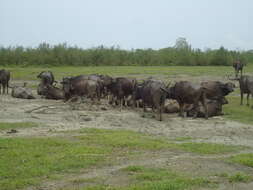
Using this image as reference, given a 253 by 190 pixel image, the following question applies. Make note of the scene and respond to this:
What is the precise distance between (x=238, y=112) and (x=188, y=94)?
3.18m

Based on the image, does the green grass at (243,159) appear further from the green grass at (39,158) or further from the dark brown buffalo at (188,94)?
the dark brown buffalo at (188,94)

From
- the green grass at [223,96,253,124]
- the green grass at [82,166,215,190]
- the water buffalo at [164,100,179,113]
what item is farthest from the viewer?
the water buffalo at [164,100,179,113]

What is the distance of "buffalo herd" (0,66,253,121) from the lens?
1756 centimetres

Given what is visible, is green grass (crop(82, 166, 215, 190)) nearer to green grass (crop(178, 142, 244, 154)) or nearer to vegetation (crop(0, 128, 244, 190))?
vegetation (crop(0, 128, 244, 190))

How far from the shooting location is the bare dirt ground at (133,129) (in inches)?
332

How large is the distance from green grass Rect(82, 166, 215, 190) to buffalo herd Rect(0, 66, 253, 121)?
8147 mm

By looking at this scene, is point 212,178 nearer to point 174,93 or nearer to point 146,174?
point 146,174

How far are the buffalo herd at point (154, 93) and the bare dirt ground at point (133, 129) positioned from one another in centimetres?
62

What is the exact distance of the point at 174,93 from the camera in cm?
1812

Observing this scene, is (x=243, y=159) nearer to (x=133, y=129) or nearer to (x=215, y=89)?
(x=133, y=129)

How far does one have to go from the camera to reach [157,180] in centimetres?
773

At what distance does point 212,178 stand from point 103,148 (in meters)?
3.25

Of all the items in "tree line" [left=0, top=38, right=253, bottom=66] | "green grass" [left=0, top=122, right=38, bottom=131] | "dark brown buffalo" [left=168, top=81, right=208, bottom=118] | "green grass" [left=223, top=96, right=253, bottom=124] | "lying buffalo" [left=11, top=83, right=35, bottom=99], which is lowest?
"green grass" [left=223, top=96, right=253, bottom=124]

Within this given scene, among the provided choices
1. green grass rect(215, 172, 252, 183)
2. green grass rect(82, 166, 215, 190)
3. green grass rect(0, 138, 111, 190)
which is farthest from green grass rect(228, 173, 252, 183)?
green grass rect(0, 138, 111, 190)
